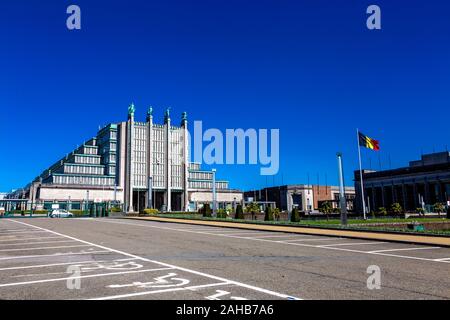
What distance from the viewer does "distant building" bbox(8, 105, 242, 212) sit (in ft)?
412

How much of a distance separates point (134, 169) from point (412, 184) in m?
87.6

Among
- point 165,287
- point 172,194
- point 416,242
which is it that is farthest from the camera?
point 172,194

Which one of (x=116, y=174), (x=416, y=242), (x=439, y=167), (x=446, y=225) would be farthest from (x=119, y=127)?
(x=416, y=242)

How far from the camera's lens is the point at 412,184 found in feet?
388

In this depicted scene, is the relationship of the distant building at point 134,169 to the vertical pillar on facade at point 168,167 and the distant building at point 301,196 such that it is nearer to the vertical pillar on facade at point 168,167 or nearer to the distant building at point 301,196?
the vertical pillar on facade at point 168,167

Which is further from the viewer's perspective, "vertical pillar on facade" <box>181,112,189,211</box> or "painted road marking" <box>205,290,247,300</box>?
"vertical pillar on facade" <box>181,112,189,211</box>

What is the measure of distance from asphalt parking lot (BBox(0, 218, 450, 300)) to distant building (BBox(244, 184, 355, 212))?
13544cm

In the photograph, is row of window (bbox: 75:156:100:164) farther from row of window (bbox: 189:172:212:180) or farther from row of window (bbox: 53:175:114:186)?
row of window (bbox: 189:172:212:180)

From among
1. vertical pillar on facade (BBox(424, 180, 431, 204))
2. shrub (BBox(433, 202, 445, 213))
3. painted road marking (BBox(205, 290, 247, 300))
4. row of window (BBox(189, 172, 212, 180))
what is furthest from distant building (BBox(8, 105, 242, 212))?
painted road marking (BBox(205, 290, 247, 300))

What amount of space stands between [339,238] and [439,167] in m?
104

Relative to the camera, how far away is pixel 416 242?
56.1 ft

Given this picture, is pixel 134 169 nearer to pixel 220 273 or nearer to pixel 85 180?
pixel 85 180
